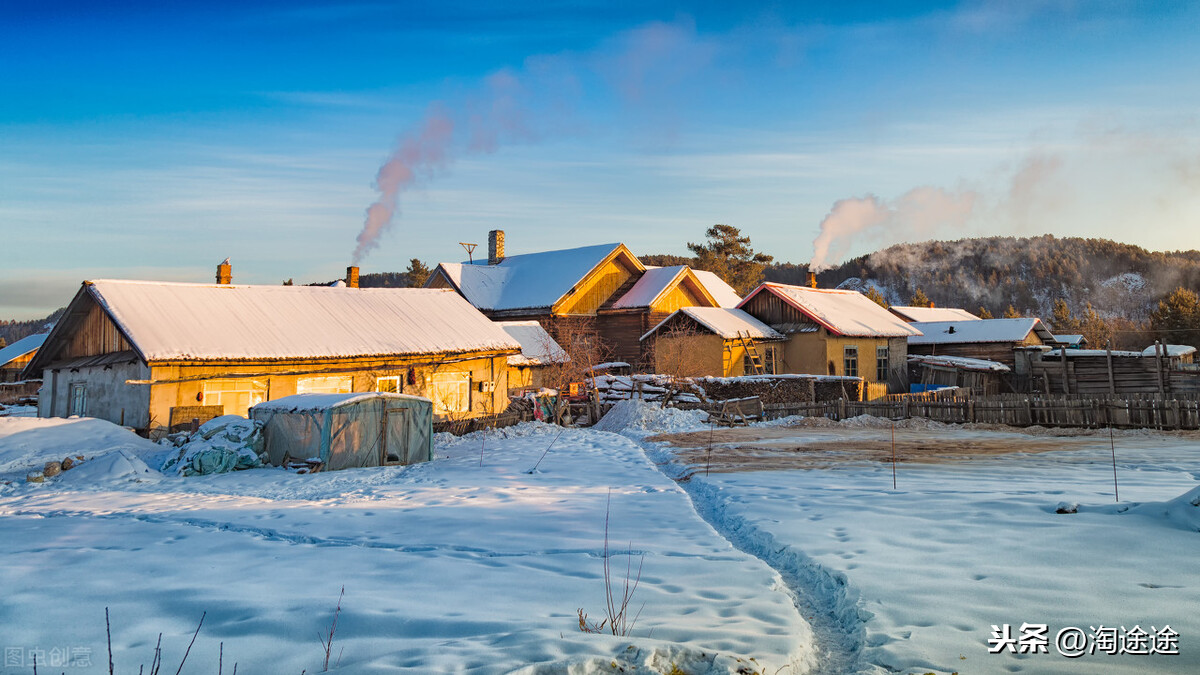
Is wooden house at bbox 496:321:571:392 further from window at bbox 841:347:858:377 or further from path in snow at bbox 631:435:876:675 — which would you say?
path in snow at bbox 631:435:876:675

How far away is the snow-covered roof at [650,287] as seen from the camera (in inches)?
1549

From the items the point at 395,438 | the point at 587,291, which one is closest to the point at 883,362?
the point at 587,291

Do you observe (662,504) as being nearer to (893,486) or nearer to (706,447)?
(893,486)

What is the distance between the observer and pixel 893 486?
12.3 metres

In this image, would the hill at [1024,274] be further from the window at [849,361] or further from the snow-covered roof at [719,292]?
the window at [849,361]

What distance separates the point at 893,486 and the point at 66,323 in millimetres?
24274

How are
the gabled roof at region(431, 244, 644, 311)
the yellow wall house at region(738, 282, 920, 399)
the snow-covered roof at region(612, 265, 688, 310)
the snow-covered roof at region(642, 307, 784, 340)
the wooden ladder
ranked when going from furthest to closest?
the gabled roof at region(431, 244, 644, 311) < the snow-covered roof at region(612, 265, 688, 310) < the yellow wall house at region(738, 282, 920, 399) < the wooden ladder < the snow-covered roof at region(642, 307, 784, 340)

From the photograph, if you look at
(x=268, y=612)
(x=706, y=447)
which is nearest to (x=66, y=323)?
(x=706, y=447)

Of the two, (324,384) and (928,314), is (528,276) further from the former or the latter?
(928,314)

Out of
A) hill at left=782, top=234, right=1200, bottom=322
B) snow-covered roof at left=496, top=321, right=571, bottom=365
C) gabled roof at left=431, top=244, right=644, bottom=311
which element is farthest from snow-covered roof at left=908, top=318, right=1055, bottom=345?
hill at left=782, top=234, right=1200, bottom=322

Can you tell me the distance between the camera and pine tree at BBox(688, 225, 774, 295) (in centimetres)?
7275

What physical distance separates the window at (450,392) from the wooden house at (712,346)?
399 inches

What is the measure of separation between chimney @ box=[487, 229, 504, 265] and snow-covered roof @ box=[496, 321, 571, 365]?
10.6m

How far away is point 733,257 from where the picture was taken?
7425cm
